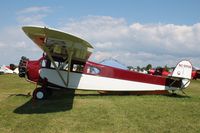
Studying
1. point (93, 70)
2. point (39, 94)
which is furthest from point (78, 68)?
point (39, 94)

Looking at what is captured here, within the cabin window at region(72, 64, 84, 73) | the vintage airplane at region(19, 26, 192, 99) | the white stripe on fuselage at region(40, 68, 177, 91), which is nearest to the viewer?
the vintage airplane at region(19, 26, 192, 99)

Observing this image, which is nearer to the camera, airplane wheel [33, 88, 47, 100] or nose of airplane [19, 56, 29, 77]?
airplane wheel [33, 88, 47, 100]

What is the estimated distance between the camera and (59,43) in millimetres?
12180

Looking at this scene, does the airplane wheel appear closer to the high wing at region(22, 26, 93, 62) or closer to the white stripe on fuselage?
the white stripe on fuselage

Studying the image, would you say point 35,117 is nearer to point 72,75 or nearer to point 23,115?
point 23,115

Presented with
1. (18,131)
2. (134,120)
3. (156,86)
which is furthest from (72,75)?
(18,131)

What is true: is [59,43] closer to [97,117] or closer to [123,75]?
[123,75]

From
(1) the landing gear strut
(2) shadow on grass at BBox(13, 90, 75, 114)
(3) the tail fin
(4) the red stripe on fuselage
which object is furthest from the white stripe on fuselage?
(3) the tail fin

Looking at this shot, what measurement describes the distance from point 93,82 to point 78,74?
79cm

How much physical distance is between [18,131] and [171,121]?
4155mm

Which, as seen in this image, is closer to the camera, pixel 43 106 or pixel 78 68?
pixel 43 106

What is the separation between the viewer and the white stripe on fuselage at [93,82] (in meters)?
13.7

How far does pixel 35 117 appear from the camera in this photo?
9.08 m

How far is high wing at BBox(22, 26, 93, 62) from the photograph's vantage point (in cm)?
1067
